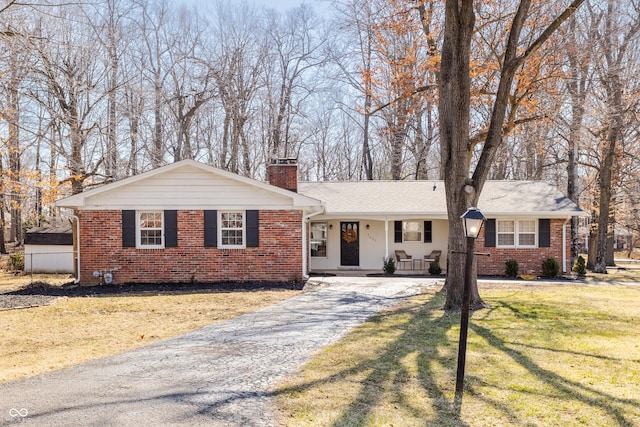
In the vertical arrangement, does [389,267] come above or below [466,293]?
below

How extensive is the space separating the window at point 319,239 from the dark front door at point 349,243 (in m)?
0.62

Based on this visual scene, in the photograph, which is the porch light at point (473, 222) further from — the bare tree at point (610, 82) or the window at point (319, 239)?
the bare tree at point (610, 82)

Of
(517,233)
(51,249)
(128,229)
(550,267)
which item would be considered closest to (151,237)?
(128,229)

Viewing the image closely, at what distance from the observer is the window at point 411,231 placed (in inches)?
716

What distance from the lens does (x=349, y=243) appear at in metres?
18.3

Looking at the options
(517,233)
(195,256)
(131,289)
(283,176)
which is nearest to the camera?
(131,289)

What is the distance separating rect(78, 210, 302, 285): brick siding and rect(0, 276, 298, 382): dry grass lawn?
1.69 m

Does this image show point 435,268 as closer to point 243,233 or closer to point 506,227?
point 506,227

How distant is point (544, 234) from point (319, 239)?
7773 millimetres

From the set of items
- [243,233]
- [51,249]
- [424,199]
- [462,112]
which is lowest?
[51,249]

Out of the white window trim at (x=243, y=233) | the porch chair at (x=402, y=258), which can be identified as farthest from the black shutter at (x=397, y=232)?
the white window trim at (x=243, y=233)

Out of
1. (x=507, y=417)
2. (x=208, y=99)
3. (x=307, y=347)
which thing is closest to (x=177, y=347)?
(x=307, y=347)

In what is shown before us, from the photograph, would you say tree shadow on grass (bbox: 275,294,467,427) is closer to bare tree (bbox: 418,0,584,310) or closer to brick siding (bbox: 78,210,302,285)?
bare tree (bbox: 418,0,584,310)

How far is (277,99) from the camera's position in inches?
1179
